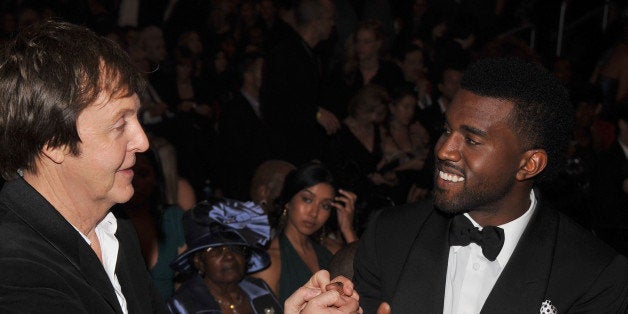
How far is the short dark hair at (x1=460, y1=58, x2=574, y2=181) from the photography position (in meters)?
2.11

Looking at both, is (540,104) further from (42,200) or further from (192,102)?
(192,102)

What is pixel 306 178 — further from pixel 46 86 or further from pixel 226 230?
pixel 46 86

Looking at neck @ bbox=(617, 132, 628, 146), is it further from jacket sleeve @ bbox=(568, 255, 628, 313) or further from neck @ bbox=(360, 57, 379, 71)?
jacket sleeve @ bbox=(568, 255, 628, 313)

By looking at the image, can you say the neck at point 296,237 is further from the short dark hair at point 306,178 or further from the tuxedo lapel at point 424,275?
the tuxedo lapel at point 424,275

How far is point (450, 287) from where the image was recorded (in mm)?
2203

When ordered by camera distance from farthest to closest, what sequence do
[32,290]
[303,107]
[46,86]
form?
Answer: [303,107] < [46,86] < [32,290]

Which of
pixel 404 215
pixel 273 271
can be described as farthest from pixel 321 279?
pixel 273 271

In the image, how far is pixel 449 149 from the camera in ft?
6.94

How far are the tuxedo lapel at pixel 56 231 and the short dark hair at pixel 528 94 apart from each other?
3.67ft

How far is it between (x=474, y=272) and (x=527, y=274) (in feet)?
0.55

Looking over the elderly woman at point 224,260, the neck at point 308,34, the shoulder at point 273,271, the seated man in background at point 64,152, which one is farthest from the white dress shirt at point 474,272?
the neck at point 308,34

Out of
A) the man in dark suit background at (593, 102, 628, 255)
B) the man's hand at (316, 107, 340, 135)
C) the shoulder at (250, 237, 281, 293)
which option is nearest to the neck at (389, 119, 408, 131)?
the man's hand at (316, 107, 340, 135)

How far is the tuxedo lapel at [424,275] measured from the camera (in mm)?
2139

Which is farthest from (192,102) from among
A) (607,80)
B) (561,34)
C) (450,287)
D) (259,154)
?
(561,34)
